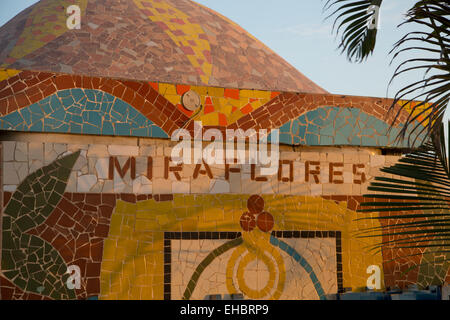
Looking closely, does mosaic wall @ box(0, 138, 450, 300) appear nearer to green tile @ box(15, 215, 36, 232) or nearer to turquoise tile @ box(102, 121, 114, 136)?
green tile @ box(15, 215, 36, 232)

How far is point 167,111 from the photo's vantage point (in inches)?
224

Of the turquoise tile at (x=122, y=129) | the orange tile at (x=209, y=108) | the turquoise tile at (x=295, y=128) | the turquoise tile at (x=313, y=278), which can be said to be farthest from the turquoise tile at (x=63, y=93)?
the turquoise tile at (x=313, y=278)

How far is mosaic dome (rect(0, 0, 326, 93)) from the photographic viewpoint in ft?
27.8

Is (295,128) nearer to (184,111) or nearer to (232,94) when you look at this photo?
(232,94)

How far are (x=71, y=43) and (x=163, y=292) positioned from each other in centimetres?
500

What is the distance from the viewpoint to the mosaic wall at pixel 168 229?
5180mm

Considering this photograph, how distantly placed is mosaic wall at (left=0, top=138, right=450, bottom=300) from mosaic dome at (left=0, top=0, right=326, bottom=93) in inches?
121

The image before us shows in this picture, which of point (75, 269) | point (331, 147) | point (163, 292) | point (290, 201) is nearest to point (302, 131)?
point (331, 147)

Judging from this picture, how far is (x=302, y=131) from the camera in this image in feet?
20.0

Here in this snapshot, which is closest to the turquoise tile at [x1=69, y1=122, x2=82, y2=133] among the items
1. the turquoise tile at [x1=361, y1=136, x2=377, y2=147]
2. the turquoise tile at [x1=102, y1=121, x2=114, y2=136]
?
the turquoise tile at [x1=102, y1=121, x2=114, y2=136]

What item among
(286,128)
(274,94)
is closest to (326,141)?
(286,128)

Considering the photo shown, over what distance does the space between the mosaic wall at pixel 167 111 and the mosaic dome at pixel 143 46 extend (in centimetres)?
260

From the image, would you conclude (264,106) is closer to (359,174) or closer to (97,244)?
(359,174)

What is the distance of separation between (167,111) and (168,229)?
1210mm
